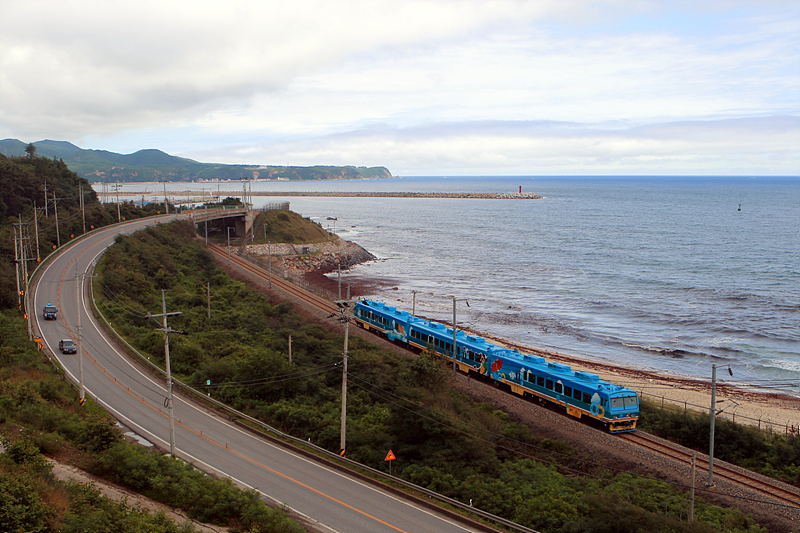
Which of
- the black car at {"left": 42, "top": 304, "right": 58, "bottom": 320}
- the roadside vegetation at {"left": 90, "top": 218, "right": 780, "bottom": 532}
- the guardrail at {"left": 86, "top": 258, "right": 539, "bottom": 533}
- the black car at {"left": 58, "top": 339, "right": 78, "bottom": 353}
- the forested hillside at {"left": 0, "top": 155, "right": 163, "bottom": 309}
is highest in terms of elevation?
the forested hillside at {"left": 0, "top": 155, "right": 163, "bottom": 309}

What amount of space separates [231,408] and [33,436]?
14.1 m

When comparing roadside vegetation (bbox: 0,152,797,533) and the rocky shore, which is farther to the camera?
the rocky shore

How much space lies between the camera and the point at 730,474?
2619 cm

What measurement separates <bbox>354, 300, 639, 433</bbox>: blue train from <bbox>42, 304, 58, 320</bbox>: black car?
1130 inches

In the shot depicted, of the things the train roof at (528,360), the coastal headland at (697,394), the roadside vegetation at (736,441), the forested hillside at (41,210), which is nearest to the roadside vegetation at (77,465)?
the train roof at (528,360)

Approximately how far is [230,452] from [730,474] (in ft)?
82.7

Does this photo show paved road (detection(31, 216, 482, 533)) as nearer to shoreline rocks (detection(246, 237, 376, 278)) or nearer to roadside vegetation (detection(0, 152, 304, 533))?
roadside vegetation (detection(0, 152, 304, 533))

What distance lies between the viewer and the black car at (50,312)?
4712 cm

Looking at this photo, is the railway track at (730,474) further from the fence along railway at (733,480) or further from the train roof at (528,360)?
the train roof at (528,360)

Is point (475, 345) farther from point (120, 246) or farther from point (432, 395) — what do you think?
point (120, 246)

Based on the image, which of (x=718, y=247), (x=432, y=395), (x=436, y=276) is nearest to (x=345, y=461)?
(x=432, y=395)

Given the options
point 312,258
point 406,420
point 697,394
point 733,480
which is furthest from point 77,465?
point 312,258

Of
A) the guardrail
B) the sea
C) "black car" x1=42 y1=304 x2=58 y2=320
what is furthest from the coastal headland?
"black car" x1=42 y1=304 x2=58 y2=320

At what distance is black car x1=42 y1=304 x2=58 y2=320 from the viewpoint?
155ft
